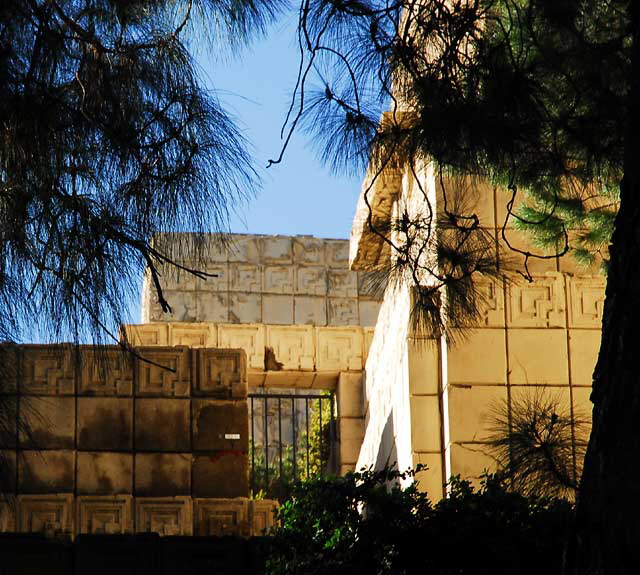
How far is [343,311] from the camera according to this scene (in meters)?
20.1

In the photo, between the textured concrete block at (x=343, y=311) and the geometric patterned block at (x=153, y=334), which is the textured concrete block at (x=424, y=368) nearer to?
the geometric patterned block at (x=153, y=334)

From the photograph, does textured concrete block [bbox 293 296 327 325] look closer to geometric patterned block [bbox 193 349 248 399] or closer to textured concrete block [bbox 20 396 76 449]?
geometric patterned block [bbox 193 349 248 399]

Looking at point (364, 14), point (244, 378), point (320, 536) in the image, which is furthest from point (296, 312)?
point (364, 14)

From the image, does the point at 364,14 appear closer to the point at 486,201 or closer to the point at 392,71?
the point at 392,71

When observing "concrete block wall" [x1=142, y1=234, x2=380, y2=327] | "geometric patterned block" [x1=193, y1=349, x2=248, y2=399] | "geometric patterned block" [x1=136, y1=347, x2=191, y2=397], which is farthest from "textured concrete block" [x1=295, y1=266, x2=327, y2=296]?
"geometric patterned block" [x1=136, y1=347, x2=191, y2=397]

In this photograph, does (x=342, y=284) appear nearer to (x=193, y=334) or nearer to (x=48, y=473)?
(x=193, y=334)

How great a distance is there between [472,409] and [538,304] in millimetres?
894

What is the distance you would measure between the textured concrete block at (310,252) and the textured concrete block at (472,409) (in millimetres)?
10696

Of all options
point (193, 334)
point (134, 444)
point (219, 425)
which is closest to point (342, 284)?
point (193, 334)

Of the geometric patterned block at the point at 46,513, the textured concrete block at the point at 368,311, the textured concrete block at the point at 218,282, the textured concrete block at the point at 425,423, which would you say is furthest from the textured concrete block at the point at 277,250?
the textured concrete block at the point at 425,423

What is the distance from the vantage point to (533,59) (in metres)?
6.45

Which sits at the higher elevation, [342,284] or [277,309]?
[342,284]

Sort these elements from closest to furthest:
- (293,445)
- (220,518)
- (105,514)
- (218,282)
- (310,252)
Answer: (105,514), (220,518), (293,445), (218,282), (310,252)

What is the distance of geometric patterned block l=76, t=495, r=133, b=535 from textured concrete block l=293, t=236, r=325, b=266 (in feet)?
32.1
